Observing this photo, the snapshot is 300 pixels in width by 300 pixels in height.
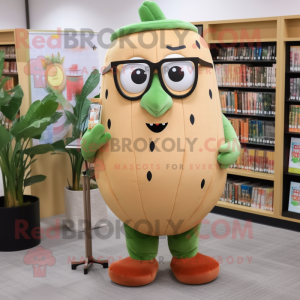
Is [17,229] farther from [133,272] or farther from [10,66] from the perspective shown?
[10,66]

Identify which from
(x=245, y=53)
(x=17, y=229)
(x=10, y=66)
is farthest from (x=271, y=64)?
(x=10, y=66)

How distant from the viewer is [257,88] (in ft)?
14.1

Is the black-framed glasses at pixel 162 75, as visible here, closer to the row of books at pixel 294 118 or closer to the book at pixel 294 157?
the row of books at pixel 294 118

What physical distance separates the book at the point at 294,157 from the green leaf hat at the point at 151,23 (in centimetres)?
203

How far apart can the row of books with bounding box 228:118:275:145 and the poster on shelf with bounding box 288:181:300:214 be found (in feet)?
1.51

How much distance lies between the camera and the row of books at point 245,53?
419 cm

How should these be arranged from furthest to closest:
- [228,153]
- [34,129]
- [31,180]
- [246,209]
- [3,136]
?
[246,209] < [31,180] < [34,129] < [3,136] < [228,153]

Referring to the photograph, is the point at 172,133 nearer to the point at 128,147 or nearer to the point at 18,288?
the point at 128,147

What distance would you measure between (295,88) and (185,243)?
1.97m

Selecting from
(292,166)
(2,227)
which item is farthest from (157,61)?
(292,166)

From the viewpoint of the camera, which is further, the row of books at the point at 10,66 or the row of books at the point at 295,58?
the row of books at the point at 10,66

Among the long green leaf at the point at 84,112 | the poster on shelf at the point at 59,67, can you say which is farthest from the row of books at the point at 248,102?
the long green leaf at the point at 84,112

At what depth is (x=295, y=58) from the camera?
155 inches

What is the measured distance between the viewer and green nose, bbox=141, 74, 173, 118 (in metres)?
2.28
